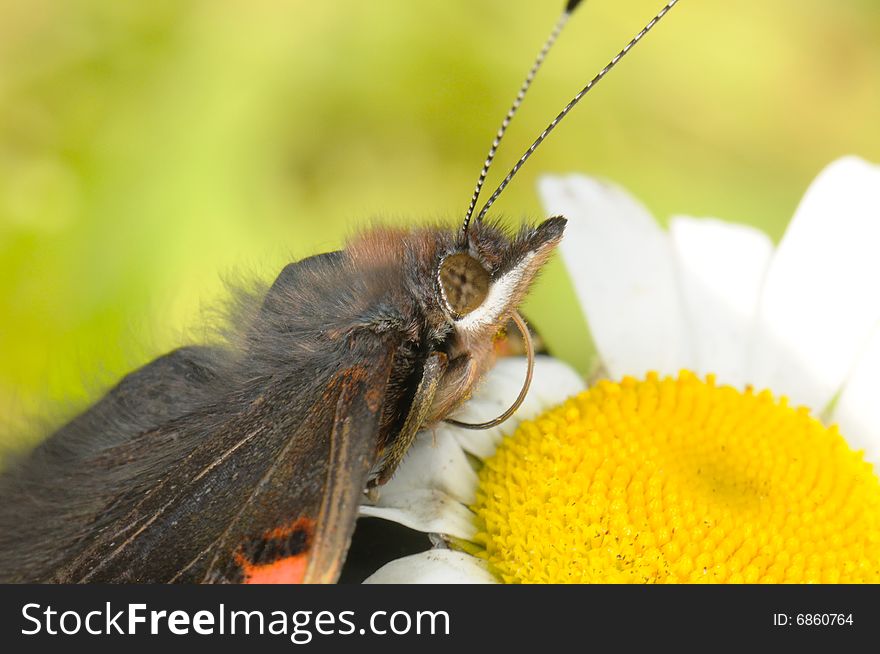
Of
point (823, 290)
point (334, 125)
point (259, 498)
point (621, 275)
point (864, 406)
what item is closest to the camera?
point (259, 498)

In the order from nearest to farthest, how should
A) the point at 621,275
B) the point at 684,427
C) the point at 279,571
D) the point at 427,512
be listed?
the point at 279,571, the point at 427,512, the point at 684,427, the point at 621,275

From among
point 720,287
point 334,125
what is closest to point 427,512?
point 720,287

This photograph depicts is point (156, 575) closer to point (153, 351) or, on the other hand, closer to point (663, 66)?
point (153, 351)

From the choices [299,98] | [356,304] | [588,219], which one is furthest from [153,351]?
[299,98]

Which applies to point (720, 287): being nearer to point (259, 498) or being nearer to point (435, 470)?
point (435, 470)

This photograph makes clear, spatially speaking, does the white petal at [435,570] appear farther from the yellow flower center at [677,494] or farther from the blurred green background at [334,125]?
the blurred green background at [334,125]

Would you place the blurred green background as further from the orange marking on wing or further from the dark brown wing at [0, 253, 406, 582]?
the orange marking on wing

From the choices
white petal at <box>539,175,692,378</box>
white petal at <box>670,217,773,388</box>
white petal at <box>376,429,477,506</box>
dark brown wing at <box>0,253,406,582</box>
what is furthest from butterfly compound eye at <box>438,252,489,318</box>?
white petal at <box>670,217,773,388</box>
